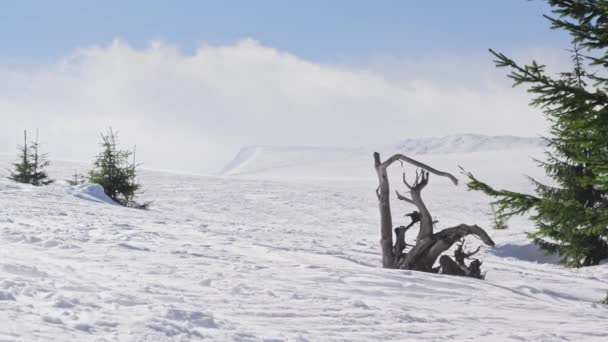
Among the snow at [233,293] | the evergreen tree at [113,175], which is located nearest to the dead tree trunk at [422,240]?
the snow at [233,293]

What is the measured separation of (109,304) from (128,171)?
23568 mm

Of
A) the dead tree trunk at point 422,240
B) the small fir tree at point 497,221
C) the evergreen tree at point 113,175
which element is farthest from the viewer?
the evergreen tree at point 113,175

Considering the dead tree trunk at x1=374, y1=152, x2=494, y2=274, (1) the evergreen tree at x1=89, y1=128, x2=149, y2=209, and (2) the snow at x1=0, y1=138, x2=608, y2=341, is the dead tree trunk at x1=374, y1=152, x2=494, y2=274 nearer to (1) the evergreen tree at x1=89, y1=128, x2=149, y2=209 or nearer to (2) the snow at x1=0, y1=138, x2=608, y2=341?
(2) the snow at x1=0, y1=138, x2=608, y2=341

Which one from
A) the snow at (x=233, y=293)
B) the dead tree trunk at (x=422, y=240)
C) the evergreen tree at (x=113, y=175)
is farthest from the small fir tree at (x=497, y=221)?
the evergreen tree at (x=113, y=175)

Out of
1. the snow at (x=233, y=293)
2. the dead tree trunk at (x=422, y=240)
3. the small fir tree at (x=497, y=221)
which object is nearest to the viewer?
the snow at (x=233, y=293)

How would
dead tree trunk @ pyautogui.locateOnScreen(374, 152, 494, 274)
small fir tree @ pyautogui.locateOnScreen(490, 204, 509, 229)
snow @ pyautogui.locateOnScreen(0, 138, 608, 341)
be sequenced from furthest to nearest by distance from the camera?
dead tree trunk @ pyautogui.locateOnScreen(374, 152, 494, 274)
small fir tree @ pyautogui.locateOnScreen(490, 204, 509, 229)
snow @ pyautogui.locateOnScreen(0, 138, 608, 341)

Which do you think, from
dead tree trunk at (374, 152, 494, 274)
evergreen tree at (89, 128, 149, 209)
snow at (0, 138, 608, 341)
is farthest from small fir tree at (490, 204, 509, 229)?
evergreen tree at (89, 128, 149, 209)

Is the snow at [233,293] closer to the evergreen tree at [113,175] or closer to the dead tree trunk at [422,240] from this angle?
the dead tree trunk at [422,240]

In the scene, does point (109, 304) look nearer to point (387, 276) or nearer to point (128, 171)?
point (387, 276)

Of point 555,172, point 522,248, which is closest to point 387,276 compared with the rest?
point 555,172

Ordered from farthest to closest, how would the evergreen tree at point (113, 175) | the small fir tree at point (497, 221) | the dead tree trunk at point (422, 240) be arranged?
the evergreen tree at point (113, 175) → the dead tree trunk at point (422, 240) → the small fir tree at point (497, 221)

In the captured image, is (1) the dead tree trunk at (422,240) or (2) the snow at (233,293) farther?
(1) the dead tree trunk at (422,240)

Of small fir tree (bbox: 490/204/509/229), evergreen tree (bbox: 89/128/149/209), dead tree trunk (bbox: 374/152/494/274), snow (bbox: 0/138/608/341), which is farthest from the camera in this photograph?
evergreen tree (bbox: 89/128/149/209)

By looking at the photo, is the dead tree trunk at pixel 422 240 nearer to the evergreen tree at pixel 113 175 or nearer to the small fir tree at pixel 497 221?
the small fir tree at pixel 497 221
